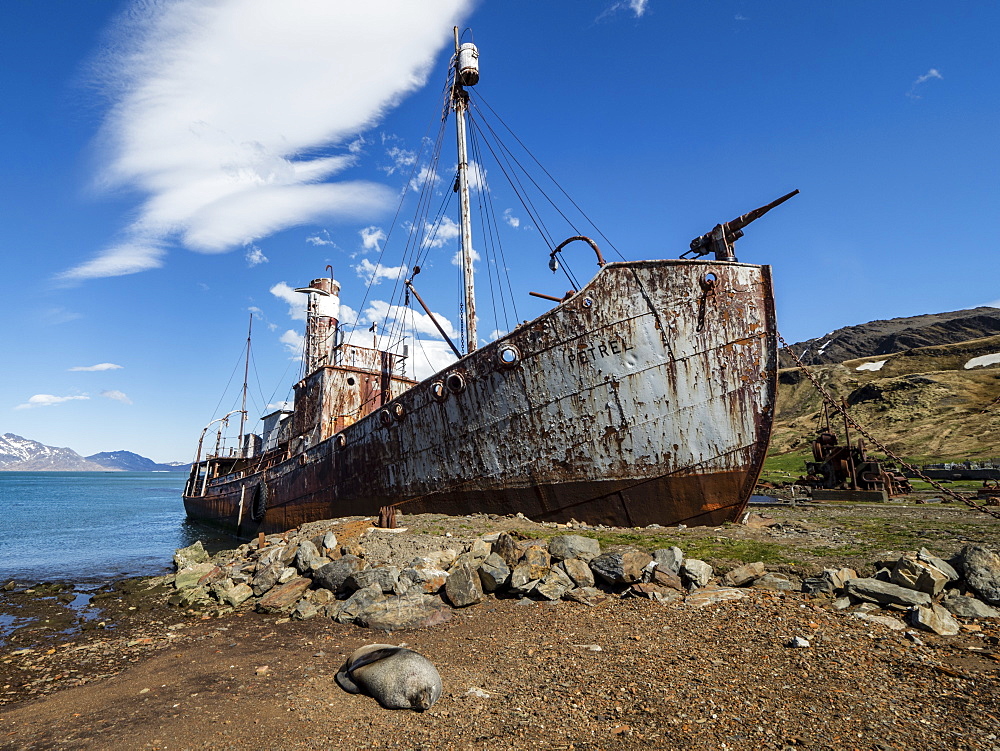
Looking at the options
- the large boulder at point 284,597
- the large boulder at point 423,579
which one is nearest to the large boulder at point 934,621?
the large boulder at point 423,579

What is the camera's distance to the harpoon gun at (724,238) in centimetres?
993

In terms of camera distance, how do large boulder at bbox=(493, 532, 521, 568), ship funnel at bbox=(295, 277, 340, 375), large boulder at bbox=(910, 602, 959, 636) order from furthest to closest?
ship funnel at bbox=(295, 277, 340, 375), large boulder at bbox=(493, 532, 521, 568), large boulder at bbox=(910, 602, 959, 636)

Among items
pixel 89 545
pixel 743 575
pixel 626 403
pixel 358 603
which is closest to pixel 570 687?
pixel 743 575

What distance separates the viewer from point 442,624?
21.5 ft

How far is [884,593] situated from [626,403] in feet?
16.7

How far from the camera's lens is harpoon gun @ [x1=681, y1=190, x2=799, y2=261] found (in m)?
9.93

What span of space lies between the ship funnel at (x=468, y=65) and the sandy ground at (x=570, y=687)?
1582 centimetres

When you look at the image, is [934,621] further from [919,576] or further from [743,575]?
[743,575]

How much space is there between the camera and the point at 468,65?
52.7ft

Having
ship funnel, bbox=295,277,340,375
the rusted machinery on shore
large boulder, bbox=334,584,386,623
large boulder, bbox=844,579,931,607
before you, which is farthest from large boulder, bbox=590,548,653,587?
ship funnel, bbox=295,277,340,375

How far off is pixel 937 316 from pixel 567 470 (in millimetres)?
→ 137561

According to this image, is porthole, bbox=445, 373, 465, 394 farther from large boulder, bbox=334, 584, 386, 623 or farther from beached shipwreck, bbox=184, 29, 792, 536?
large boulder, bbox=334, 584, 386, 623

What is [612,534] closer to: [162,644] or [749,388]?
[749,388]

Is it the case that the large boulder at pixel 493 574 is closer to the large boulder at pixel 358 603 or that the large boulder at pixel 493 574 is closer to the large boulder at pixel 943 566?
the large boulder at pixel 358 603
